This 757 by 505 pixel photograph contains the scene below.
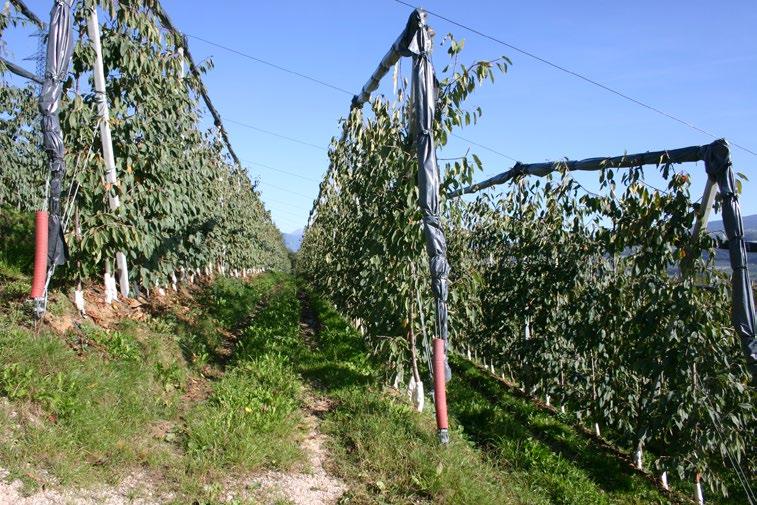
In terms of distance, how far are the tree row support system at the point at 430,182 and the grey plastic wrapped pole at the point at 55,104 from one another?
3.52 m

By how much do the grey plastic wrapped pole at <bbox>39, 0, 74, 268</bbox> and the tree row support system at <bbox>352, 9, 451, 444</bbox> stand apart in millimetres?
3518

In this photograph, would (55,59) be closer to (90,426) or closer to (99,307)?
(99,307)

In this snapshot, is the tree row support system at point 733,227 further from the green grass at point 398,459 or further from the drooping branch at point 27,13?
the drooping branch at point 27,13

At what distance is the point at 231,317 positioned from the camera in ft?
37.3

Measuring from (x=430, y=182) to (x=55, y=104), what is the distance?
3833 millimetres

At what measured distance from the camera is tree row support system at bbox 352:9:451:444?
4.70 m

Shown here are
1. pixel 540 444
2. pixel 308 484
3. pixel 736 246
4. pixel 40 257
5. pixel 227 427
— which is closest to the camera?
pixel 308 484

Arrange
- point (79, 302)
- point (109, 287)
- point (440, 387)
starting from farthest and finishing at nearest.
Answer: point (109, 287), point (79, 302), point (440, 387)

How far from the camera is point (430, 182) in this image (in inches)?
187

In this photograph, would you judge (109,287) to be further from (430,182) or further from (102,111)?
(430,182)

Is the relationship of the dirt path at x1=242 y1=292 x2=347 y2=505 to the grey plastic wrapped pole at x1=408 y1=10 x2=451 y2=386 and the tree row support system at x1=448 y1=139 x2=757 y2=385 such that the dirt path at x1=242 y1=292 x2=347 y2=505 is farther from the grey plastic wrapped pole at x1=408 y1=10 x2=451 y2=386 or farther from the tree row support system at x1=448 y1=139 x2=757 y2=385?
the tree row support system at x1=448 y1=139 x2=757 y2=385

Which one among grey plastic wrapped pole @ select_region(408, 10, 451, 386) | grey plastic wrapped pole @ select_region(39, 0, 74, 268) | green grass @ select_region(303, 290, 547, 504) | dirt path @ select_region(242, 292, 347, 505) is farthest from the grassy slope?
grey plastic wrapped pole @ select_region(408, 10, 451, 386)

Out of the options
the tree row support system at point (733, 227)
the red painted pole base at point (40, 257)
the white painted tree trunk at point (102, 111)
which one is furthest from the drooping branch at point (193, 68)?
the tree row support system at point (733, 227)

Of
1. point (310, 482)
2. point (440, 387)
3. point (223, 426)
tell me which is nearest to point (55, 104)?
point (223, 426)
